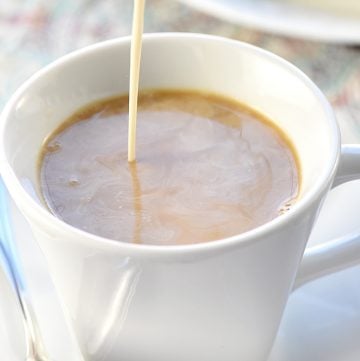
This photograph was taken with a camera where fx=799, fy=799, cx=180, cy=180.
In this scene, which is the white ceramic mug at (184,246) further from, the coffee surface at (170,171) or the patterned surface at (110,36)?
the patterned surface at (110,36)

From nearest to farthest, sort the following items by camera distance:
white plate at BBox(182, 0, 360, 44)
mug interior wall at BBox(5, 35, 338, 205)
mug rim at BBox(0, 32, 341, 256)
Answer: mug rim at BBox(0, 32, 341, 256), mug interior wall at BBox(5, 35, 338, 205), white plate at BBox(182, 0, 360, 44)

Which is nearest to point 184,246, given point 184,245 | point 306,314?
point 184,245

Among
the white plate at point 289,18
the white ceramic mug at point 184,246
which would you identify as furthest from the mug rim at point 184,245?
the white plate at point 289,18

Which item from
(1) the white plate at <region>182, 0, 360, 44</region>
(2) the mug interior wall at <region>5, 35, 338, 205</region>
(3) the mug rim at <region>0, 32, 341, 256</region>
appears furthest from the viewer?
(1) the white plate at <region>182, 0, 360, 44</region>

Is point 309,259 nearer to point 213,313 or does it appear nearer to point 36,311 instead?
point 213,313

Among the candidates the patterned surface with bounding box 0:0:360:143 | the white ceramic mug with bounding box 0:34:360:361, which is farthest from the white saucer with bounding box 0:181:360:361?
the patterned surface with bounding box 0:0:360:143

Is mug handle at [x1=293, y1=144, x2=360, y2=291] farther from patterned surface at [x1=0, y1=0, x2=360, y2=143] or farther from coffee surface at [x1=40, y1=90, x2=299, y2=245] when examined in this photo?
patterned surface at [x1=0, y1=0, x2=360, y2=143]
